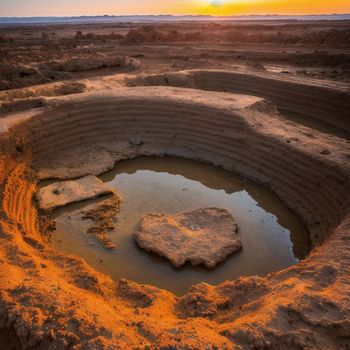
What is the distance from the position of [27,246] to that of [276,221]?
236 inches

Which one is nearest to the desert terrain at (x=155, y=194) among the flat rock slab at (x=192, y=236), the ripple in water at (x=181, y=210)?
the flat rock slab at (x=192, y=236)

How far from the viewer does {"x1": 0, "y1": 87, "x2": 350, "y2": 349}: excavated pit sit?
412 centimetres

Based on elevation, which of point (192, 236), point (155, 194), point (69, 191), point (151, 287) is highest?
point (155, 194)

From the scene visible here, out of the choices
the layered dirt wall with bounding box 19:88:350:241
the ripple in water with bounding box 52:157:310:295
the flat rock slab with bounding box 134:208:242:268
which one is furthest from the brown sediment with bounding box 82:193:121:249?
the layered dirt wall with bounding box 19:88:350:241

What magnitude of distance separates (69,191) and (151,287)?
4557mm

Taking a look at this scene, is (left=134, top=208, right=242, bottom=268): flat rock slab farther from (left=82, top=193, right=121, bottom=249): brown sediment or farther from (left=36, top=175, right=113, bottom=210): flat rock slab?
(left=36, top=175, right=113, bottom=210): flat rock slab

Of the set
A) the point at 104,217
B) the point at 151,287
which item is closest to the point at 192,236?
the point at 151,287

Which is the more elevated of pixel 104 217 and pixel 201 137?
pixel 201 137

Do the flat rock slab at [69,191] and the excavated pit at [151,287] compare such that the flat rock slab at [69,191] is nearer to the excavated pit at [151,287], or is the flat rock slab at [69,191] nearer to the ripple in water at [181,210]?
the ripple in water at [181,210]

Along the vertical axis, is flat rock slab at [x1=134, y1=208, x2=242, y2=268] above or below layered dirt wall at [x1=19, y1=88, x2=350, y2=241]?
below

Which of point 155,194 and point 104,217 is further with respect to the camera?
point 155,194

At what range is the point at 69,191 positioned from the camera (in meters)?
9.22

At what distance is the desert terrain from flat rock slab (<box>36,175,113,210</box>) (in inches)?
1.2

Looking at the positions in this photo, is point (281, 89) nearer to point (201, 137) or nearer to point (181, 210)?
point (201, 137)
